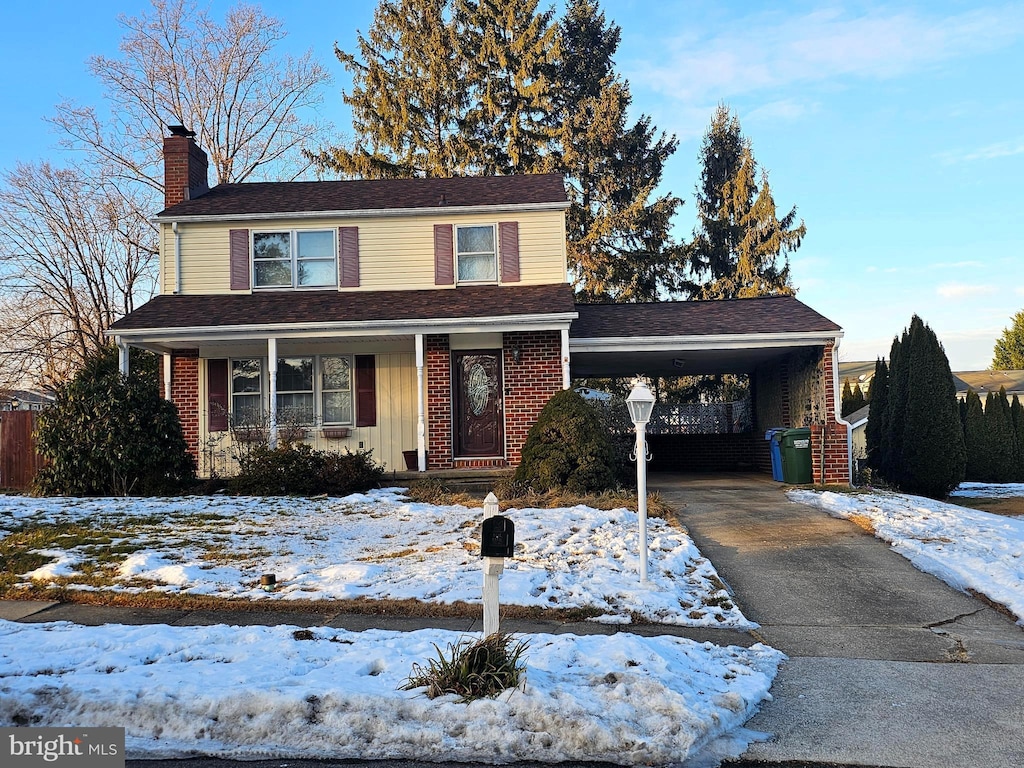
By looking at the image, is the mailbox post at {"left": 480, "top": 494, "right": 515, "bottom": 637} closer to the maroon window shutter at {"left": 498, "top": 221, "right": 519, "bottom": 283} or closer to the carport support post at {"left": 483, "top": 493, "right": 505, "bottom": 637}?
the carport support post at {"left": 483, "top": 493, "right": 505, "bottom": 637}

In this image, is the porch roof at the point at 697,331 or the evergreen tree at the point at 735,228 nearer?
the porch roof at the point at 697,331

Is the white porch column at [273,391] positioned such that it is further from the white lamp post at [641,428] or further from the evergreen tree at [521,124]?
the evergreen tree at [521,124]

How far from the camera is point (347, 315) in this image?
15.4 meters

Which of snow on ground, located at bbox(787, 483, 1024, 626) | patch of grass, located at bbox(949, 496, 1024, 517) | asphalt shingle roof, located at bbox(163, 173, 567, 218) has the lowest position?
patch of grass, located at bbox(949, 496, 1024, 517)

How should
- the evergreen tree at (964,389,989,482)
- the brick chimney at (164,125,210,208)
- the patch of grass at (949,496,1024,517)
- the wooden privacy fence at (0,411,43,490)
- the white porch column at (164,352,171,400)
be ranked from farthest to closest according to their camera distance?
1. the evergreen tree at (964,389,989,482)
2. the brick chimney at (164,125,210,208)
3. the white porch column at (164,352,171,400)
4. the wooden privacy fence at (0,411,43,490)
5. the patch of grass at (949,496,1024,517)

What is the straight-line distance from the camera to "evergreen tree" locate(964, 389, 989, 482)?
22.1 m

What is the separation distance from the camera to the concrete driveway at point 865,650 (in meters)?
4.48

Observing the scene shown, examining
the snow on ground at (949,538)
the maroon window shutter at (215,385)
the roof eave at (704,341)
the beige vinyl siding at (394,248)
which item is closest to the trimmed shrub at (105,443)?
the maroon window shutter at (215,385)

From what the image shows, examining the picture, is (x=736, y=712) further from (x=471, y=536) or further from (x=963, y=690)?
(x=471, y=536)

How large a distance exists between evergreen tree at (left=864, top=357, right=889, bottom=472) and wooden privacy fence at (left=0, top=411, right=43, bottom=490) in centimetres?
1833

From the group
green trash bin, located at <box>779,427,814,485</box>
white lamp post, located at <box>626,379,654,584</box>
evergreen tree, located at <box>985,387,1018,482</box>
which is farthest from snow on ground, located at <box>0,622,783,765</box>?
evergreen tree, located at <box>985,387,1018,482</box>

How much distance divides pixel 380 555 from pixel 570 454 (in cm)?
444

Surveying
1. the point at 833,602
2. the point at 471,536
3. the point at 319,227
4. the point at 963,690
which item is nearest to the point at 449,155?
the point at 319,227

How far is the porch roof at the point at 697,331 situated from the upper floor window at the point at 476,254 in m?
2.11
